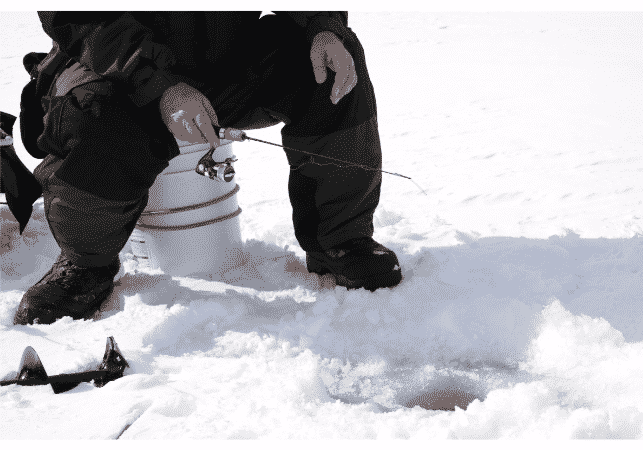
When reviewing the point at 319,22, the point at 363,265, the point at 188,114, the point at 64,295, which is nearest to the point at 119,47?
the point at 188,114

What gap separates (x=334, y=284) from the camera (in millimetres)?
1814

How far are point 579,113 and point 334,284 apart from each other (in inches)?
80.7

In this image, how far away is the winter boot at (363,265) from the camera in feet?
5.56

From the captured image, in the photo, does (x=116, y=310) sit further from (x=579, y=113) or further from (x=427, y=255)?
(x=579, y=113)

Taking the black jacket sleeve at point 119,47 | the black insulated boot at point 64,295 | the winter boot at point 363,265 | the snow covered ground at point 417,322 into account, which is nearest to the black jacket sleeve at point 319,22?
the black jacket sleeve at point 119,47

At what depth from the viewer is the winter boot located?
1695mm

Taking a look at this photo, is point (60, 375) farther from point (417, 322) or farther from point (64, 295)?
point (417, 322)

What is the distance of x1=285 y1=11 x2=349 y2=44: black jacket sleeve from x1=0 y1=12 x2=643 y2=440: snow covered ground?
0.74 meters

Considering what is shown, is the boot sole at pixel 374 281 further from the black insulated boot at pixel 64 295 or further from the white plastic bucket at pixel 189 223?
the black insulated boot at pixel 64 295

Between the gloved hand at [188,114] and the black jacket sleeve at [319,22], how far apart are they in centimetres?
43

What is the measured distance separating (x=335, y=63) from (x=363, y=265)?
22.8 inches

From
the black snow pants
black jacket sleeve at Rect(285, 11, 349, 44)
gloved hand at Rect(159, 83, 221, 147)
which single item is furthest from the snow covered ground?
black jacket sleeve at Rect(285, 11, 349, 44)

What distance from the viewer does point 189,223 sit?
6.07ft

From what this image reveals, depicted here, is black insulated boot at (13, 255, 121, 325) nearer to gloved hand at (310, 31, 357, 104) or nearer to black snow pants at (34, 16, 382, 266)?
black snow pants at (34, 16, 382, 266)
